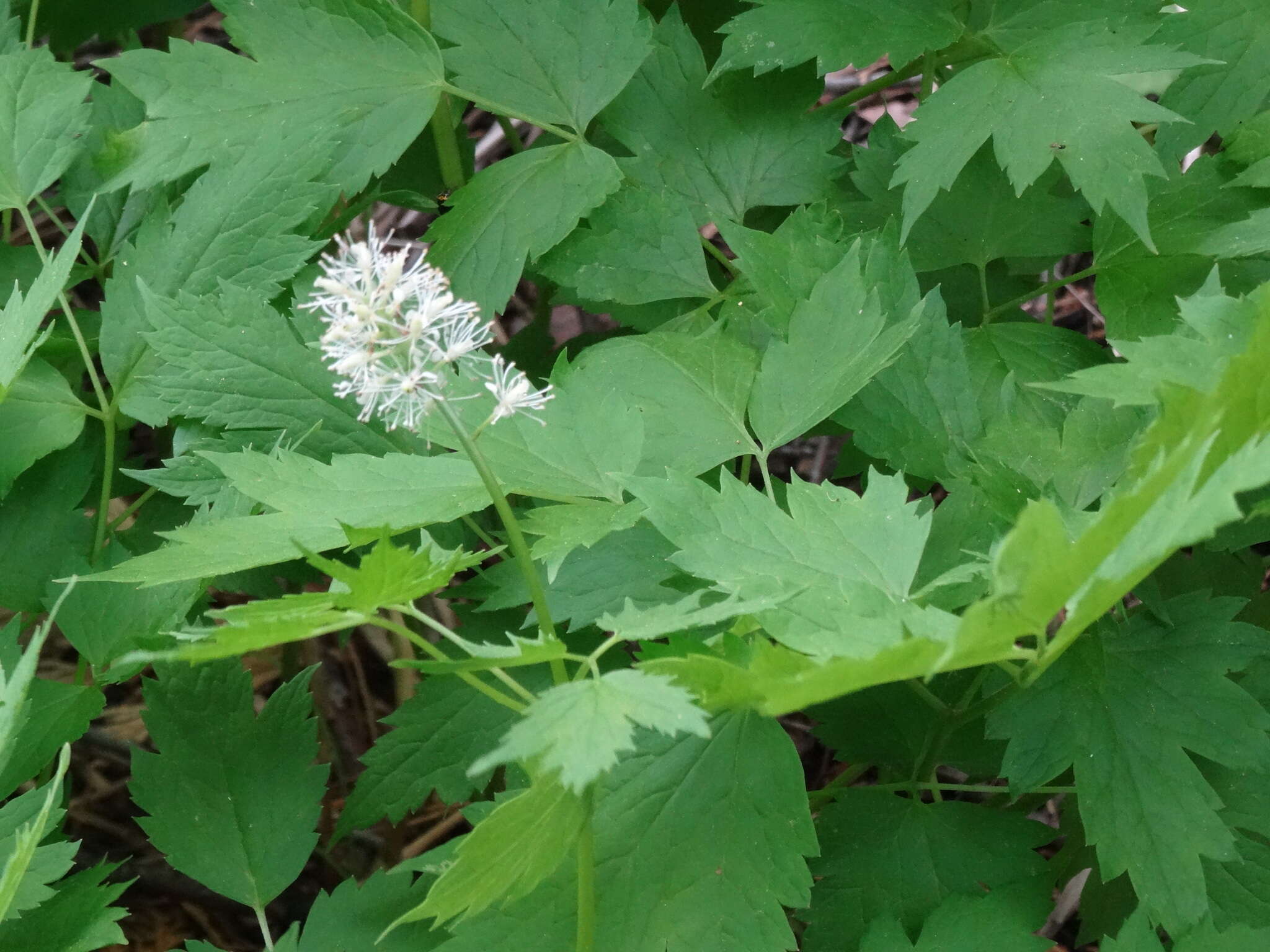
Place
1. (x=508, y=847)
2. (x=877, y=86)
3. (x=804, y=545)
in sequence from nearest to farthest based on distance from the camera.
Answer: (x=508, y=847), (x=804, y=545), (x=877, y=86)

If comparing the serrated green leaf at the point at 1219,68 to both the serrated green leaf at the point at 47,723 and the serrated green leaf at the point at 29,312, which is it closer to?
the serrated green leaf at the point at 29,312

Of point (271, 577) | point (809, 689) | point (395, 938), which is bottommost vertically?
point (395, 938)

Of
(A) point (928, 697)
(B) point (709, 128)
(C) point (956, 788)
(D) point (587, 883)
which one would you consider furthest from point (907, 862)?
(B) point (709, 128)

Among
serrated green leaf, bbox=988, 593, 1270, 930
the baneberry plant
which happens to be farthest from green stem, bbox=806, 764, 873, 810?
serrated green leaf, bbox=988, 593, 1270, 930

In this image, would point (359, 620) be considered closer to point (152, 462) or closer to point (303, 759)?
point (303, 759)

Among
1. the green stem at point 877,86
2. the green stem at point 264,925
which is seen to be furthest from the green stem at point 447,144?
the green stem at point 264,925

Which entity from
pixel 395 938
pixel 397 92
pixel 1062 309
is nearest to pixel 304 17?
pixel 397 92

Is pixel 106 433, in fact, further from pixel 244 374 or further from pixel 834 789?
pixel 834 789
